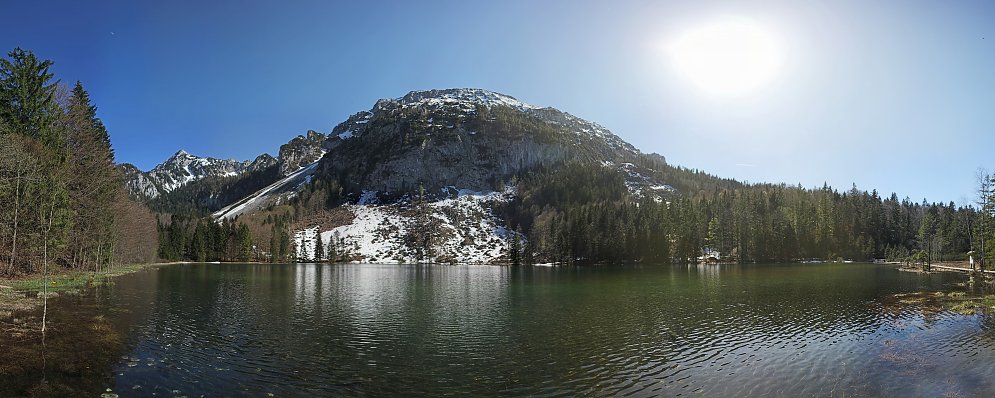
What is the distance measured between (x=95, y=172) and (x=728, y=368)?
80.0m

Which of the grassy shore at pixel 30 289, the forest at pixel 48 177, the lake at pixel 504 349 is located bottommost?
the lake at pixel 504 349

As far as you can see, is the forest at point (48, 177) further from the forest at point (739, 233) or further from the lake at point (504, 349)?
the forest at point (739, 233)

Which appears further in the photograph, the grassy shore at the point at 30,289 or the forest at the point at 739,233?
the forest at the point at 739,233

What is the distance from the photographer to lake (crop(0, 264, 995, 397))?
21.8 metres

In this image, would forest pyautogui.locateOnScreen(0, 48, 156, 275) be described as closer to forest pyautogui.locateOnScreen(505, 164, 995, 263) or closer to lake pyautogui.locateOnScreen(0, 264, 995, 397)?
lake pyautogui.locateOnScreen(0, 264, 995, 397)

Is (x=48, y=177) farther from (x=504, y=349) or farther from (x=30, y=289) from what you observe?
(x=504, y=349)

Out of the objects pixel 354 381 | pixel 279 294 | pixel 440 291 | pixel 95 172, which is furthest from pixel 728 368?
pixel 95 172

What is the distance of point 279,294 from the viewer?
6253 centimetres

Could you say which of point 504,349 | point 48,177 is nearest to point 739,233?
point 504,349

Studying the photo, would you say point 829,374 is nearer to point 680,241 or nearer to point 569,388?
point 569,388

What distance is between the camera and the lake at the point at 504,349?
21.8 meters

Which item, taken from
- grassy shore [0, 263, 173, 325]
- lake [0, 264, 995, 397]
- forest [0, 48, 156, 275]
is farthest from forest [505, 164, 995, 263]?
grassy shore [0, 263, 173, 325]

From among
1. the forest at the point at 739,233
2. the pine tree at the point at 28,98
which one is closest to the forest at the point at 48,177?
the pine tree at the point at 28,98

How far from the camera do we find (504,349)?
98.8 ft
